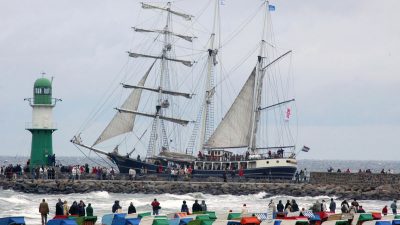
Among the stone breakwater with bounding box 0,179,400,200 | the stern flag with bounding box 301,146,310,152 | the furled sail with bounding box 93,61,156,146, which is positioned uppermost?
the furled sail with bounding box 93,61,156,146

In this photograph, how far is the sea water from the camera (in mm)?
65238

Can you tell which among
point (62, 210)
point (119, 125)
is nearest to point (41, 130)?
point (119, 125)

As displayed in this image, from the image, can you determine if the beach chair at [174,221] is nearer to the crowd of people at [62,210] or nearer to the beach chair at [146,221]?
the beach chair at [146,221]

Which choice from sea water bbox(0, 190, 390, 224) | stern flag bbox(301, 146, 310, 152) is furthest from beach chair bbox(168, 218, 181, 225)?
stern flag bbox(301, 146, 310, 152)

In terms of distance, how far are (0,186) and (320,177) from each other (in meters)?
22.2

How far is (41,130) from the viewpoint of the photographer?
80.9 meters

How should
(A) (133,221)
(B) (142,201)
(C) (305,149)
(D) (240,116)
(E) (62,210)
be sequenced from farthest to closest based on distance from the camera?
(D) (240,116), (C) (305,149), (B) (142,201), (E) (62,210), (A) (133,221)

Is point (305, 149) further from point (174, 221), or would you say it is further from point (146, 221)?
point (146, 221)

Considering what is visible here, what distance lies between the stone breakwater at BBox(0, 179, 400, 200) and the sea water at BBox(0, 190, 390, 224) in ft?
A: 3.35

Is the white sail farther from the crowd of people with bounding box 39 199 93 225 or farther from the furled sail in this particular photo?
the crowd of people with bounding box 39 199 93 225

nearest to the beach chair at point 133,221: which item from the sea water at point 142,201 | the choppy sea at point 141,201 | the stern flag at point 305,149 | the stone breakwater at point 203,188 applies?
the sea water at point 142,201

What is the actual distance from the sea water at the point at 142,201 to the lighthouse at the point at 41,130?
15.0 ft

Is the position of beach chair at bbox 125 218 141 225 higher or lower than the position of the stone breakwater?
lower

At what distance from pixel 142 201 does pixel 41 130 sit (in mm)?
11978
